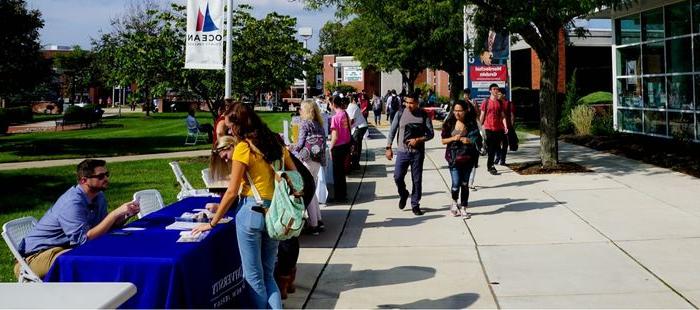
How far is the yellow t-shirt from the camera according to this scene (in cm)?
495

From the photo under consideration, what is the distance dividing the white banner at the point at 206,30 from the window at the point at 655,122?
41.1 feet

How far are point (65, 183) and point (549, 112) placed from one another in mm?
10048

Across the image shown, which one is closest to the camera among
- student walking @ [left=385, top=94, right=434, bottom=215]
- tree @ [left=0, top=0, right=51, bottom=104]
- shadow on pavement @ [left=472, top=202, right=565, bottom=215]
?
student walking @ [left=385, top=94, right=434, bottom=215]

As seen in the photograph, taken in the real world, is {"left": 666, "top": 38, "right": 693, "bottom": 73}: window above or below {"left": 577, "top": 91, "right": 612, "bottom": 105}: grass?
above

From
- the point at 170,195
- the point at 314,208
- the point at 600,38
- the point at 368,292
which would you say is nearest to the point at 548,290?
the point at 368,292

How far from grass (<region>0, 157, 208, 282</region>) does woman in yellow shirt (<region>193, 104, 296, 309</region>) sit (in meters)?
4.33

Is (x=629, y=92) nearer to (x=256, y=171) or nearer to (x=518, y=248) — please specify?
(x=518, y=248)

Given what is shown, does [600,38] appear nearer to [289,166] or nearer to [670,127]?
[670,127]

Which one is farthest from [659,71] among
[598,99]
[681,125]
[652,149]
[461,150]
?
[461,150]

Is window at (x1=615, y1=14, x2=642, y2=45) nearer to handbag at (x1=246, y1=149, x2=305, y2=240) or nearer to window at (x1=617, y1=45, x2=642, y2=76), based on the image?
window at (x1=617, y1=45, x2=642, y2=76)

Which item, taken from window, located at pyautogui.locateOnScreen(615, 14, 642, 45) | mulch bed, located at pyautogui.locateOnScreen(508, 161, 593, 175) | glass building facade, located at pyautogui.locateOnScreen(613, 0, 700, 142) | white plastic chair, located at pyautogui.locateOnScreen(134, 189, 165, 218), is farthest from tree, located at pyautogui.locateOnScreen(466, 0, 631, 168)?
white plastic chair, located at pyautogui.locateOnScreen(134, 189, 165, 218)

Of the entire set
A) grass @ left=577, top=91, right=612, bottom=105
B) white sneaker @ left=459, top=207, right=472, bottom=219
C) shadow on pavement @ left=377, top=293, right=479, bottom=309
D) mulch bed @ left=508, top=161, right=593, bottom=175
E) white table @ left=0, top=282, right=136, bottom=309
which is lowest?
shadow on pavement @ left=377, top=293, right=479, bottom=309

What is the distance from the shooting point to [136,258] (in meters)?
4.54

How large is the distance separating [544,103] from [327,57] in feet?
225
